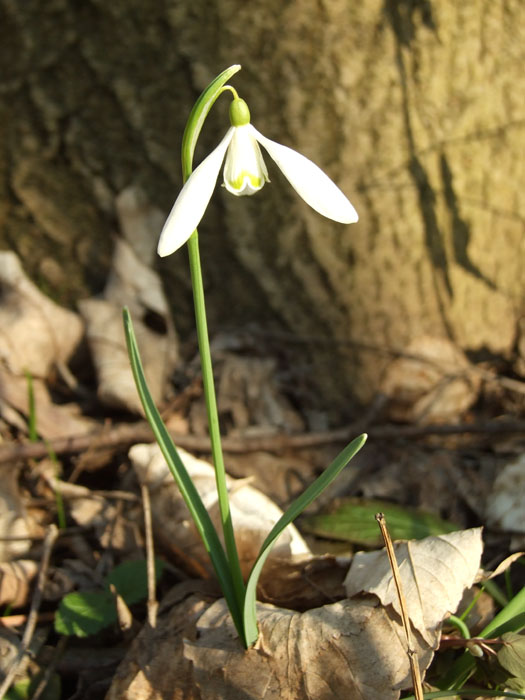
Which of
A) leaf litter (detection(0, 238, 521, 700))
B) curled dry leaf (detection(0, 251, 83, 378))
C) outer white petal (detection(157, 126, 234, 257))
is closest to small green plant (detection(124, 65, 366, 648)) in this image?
outer white petal (detection(157, 126, 234, 257))

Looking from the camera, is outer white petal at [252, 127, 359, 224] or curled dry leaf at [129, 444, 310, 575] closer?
outer white petal at [252, 127, 359, 224]

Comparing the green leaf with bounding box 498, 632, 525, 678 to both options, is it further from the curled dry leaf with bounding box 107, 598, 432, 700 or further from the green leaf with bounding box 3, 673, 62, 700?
the green leaf with bounding box 3, 673, 62, 700

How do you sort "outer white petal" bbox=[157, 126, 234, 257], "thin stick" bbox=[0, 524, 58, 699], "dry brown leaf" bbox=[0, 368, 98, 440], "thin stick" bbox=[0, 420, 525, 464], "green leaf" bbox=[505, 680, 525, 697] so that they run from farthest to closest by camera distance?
"dry brown leaf" bbox=[0, 368, 98, 440]
"thin stick" bbox=[0, 420, 525, 464]
"thin stick" bbox=[0, 524, 58, 699]
"green leaf" bbox=[505, 680, 525, 697]
"outer white petal" bbox=[157, 126, 234, 257]

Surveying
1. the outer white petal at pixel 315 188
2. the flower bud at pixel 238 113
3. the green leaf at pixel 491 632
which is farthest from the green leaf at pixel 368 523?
the flower bud at pixel 238 113

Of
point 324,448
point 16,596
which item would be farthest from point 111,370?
point 16,596

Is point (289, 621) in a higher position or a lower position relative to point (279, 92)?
lower

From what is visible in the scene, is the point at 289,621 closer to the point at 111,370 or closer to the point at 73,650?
the point at 73,650

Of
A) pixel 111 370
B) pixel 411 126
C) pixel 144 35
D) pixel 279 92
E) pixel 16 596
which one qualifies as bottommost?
pixel 16 596

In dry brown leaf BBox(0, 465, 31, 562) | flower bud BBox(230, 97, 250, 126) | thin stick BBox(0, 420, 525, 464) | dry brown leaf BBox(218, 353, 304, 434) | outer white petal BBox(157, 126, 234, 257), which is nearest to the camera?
outer white petal BBox(157, 126, 234, 257)
